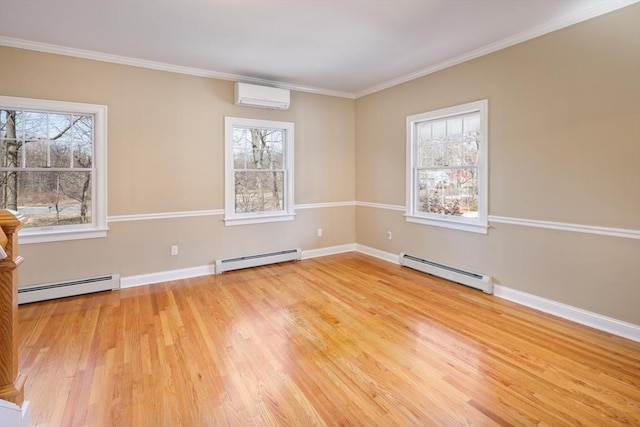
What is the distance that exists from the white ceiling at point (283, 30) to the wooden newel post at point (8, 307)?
83.9 inches

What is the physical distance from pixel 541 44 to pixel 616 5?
1.86 ft

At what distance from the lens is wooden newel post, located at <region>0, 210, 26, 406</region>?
4.70 ft

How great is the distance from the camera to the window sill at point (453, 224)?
12.3 ft

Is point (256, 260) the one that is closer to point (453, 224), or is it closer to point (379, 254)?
point (379, 254)

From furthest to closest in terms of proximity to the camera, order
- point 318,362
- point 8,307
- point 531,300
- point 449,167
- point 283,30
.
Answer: point 449,167 < point 531,300 < point 283,30 < point 318,362 < point 8,307

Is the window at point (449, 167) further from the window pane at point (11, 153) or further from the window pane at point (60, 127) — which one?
the window pane at point (11, 153)

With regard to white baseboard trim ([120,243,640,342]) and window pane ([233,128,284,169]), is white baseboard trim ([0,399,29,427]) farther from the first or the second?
window pane ([233,128,284,169])

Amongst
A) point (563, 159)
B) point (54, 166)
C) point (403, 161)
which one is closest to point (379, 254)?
point (403, 161)

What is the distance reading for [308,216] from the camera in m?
5.35

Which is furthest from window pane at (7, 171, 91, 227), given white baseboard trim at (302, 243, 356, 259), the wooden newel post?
white baseboard trim at (302, 243, 356, 259)

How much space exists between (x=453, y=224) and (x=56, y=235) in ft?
15.2

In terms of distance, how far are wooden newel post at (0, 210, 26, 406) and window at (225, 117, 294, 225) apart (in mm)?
3079

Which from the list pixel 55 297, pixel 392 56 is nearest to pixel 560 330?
pixel 392 56

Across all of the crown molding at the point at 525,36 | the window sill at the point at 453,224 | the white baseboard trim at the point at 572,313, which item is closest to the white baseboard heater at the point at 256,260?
the window sill at the point at 453,224
